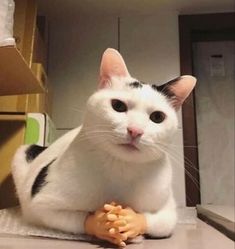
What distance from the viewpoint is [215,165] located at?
1.96 m

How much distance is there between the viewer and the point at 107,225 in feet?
2.17

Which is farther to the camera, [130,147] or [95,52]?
[95,52]

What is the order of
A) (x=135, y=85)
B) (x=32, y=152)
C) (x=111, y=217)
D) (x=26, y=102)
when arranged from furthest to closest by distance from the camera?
(x=26, y=102) < (x=32, y=152) < (x=135, y=85) < (x=111, y=217)

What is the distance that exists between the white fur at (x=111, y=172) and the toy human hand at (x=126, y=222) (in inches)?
1.8

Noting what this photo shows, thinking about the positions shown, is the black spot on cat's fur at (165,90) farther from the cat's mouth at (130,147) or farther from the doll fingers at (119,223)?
the doll fingers at (119,223)

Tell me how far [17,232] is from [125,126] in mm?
326

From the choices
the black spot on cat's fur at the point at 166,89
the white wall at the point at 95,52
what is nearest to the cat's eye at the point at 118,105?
the black spot on cat's fur at the point at 166,89

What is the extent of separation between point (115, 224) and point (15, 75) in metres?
0.66

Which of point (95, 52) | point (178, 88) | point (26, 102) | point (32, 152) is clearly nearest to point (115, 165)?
point (178, 88)

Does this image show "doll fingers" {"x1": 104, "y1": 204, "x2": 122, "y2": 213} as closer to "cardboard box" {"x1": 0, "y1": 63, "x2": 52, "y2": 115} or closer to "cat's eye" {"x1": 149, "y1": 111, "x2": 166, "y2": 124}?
"cat's eye" {"x1": 149, "y1": 111, "x2": 166, "y2": 124}

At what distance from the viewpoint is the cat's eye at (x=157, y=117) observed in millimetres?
743

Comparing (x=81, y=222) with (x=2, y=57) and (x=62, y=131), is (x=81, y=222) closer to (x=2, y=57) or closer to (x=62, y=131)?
(x=2, y=57)

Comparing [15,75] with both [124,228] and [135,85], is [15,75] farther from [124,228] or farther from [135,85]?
[124,228]

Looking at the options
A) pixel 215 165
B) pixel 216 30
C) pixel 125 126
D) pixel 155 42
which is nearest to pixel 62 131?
pixel 155 42
